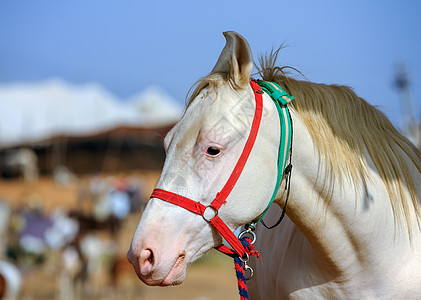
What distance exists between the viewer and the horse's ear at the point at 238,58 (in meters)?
2.05

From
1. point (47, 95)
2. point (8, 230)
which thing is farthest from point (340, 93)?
point (47, 95)

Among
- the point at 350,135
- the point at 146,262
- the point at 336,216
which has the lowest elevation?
the point at 146,262

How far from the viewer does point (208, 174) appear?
202 centimetres

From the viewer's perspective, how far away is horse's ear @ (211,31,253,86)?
80.6 inches

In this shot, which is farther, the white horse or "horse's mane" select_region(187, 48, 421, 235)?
"horse's mane" select_region(187, 48, 421, 235)

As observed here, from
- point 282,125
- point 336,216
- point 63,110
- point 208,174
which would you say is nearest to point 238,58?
point 282,125

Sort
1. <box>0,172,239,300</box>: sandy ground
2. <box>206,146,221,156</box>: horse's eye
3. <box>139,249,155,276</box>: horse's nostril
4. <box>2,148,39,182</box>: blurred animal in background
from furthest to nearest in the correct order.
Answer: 1. <box>2,148,39,182</box>: blurred animal in background
2. <box>0,172,239,300</box>: sandy ground
3. <box>206,146,221,156</box>: horse's eye
4. <box>139,249,155,276</box>: horse's nostril

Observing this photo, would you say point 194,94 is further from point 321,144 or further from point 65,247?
point 65,247

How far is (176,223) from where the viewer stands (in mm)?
1970

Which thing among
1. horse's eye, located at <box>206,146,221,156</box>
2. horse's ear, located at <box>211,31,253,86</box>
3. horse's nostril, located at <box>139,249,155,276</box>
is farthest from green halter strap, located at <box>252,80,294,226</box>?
horse's nostril, located at <box>139,249,155,276</box>

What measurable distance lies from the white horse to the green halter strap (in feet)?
0.09

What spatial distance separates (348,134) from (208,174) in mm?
731

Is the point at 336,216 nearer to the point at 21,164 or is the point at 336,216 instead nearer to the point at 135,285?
the point at 135,285

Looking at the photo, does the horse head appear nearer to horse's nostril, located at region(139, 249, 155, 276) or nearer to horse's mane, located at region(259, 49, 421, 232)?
horse's nostril, located at region(139, 249, 155, 276)
